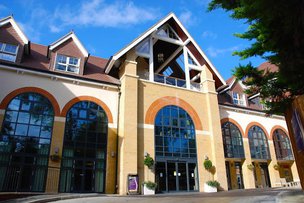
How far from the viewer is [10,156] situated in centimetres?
1386

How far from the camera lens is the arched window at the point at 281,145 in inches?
984

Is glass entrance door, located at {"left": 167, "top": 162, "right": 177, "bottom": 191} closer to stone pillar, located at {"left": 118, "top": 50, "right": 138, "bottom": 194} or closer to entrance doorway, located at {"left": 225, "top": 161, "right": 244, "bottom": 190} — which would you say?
stone pillar, located at {"left": 118, "top": 50, "right": 138, "bottom": 194}

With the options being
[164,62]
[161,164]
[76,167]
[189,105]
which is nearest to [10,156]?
[76,167]

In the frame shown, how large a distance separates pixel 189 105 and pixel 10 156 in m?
13.1

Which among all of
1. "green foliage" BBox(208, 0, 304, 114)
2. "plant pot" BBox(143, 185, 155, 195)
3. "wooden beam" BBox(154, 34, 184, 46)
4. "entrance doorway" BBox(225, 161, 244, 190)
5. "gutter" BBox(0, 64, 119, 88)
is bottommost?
"plant pot" BBox(143, 185, 155, 195)

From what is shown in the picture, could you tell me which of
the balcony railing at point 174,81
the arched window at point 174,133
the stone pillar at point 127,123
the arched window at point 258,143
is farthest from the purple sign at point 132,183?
the arched window at point 258,143

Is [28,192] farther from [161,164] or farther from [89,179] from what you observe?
[161,164]

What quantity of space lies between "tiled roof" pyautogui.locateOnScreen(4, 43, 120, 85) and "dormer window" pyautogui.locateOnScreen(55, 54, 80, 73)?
68cm

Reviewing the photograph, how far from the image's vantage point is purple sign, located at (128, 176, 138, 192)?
49.7ft

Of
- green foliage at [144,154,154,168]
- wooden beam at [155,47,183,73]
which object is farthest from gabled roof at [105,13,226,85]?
green foliage at [144,154,154,168]

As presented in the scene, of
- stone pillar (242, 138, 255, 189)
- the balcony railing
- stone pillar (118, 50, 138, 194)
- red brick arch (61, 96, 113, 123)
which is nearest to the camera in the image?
stone pillar (118, 50, 138, 194)

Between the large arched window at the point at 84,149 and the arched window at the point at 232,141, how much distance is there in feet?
37.2

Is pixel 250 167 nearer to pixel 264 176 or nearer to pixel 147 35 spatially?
pixel 264 176

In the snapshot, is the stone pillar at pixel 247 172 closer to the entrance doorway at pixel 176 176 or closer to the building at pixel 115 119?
the building at pixel 115 119
